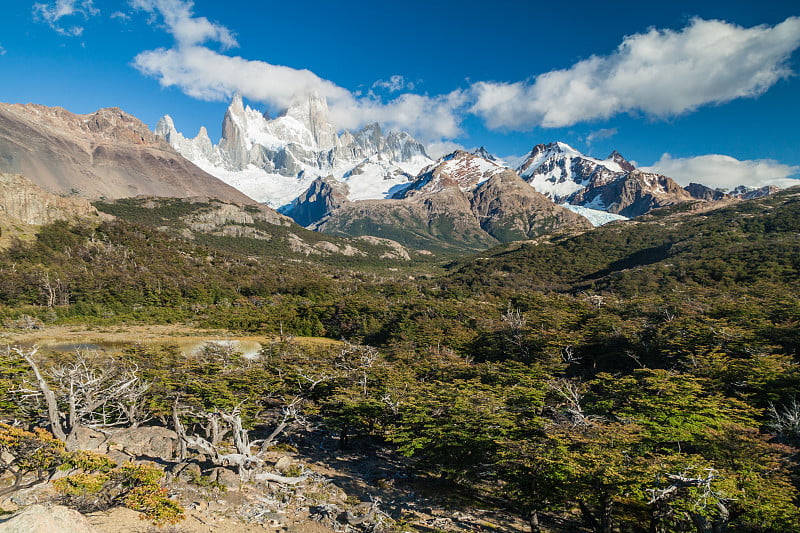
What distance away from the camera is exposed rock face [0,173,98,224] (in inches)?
5659

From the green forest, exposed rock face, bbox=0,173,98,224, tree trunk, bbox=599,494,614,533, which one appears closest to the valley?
tree trunk, bbox=599,494,614,533

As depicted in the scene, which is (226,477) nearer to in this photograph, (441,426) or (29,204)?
(441,426)

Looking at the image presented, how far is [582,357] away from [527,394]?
81.7 ft

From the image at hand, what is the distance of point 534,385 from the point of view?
37.8 meters

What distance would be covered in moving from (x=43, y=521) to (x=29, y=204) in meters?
193

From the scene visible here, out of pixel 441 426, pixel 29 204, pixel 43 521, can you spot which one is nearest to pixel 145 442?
pixel 43 521

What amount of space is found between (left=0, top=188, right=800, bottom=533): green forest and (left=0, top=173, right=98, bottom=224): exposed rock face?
31.4 metres

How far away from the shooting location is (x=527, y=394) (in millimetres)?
33156

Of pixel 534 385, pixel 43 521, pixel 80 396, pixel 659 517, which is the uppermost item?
pixel 43 521

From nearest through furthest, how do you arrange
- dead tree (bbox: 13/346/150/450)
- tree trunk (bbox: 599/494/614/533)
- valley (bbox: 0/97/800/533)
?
valley (bbox: 0/97/800/533) < tree trunk (bbox: 599/494/614/533) < dead tree (bbox: 13/346/150/450)

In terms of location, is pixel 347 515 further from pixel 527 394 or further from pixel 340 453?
pixel 527 394

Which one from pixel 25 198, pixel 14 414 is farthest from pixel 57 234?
pixel 14 414

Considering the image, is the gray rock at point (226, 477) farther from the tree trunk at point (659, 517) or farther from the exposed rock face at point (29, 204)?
the exposed rock face at point (29, 204)

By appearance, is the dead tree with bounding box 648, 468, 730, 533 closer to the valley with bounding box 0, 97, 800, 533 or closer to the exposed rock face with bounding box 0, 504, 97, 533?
the valley with bounding box 0, 97, 800, 533
